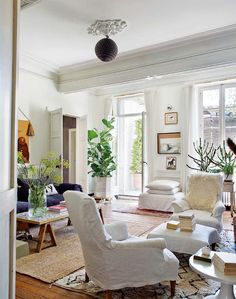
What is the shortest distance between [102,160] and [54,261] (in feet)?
13.9

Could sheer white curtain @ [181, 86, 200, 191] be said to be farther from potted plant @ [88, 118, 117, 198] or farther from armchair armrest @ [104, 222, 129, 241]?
armchair armrest @ [104, 222, 129, 241]

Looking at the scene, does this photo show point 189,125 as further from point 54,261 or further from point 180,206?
point 54,261

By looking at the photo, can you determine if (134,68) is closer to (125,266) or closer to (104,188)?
(104,188)

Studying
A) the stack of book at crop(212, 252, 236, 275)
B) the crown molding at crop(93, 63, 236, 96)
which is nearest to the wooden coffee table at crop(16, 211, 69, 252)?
the stack of book at crop(212, 252, 236, 275)

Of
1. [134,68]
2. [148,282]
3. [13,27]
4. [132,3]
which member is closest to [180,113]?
[134,68]

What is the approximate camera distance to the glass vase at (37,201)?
3598mm

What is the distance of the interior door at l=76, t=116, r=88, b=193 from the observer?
711 cm

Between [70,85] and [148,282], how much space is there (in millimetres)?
5008

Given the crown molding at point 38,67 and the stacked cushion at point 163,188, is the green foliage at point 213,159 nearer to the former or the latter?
the stacked cushion at point 163,188

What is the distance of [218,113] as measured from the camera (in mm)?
6434

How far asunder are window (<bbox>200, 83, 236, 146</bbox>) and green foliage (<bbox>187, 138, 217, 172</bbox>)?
0.54 ft

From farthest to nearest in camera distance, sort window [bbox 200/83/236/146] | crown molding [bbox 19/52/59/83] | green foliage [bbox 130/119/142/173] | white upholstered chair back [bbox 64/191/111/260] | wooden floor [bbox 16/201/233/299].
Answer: green foliage [bbox 130/119/142/173] → window [bbox 200/83/236/146] → crown molding [bbox 19/52/59/83] → wooden floor [bbox 16/201/233/299] → white upholstered chair back [bbox 64/191/111/260]

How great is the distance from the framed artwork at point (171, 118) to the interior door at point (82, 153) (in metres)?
2.17

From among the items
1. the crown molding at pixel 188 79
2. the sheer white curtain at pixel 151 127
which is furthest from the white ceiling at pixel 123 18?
the sheer white curtain at pixel 151 127
